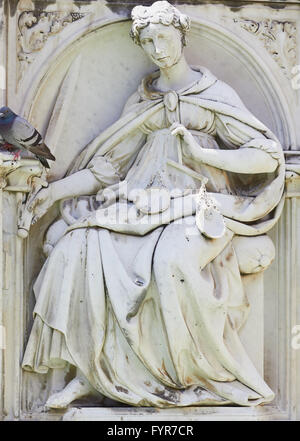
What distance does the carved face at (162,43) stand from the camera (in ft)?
31.0

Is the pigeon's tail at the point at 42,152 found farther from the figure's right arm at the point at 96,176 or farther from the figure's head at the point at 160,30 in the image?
the figure's head at the point at 160,30

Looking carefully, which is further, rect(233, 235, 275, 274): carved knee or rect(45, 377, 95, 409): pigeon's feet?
rect(233, 235, 275, 274): carved knee

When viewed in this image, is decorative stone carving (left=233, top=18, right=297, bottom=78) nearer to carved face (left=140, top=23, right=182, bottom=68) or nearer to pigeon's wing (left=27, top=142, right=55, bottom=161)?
carved face (left=140, top=23, right=182, bottom=68)

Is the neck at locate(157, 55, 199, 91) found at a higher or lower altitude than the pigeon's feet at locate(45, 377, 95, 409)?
higher

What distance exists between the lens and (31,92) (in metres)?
9.56

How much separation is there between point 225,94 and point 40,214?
3.72ft

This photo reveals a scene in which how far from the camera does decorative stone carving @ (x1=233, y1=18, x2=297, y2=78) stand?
9.76 m

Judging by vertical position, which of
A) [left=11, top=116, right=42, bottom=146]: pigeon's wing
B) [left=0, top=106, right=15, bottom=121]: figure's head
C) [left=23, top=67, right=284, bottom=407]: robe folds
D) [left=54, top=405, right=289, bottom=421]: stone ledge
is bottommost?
[left=54, top=405, right=289, bottom=421]: stone ledge

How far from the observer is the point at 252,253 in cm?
945

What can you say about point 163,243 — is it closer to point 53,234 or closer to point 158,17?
point 53,234

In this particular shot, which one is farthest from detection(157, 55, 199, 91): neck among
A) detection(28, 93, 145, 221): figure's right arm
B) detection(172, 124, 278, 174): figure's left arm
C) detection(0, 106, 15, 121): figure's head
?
detection(0, 106, 15, 121): figure's head

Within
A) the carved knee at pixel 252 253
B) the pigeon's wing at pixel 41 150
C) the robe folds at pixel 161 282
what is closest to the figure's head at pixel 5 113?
the pigeon's wing at pixel 41 150

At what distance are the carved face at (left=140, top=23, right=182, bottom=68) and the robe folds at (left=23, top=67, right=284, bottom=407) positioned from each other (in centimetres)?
19
